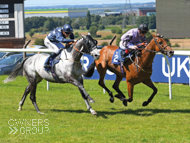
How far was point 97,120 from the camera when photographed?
666cm

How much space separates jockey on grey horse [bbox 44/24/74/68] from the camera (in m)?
7.09

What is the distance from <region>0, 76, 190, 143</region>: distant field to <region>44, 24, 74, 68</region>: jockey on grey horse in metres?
1.24

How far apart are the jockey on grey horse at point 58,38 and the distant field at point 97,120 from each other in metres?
1.24

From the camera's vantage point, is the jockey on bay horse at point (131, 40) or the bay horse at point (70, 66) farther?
the jockey on bay horse at point (131, 40)

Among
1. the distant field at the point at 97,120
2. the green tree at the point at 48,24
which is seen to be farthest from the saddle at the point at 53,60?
the green tree at the point at 48,24

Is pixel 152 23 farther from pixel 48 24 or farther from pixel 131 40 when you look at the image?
pixel 131 40

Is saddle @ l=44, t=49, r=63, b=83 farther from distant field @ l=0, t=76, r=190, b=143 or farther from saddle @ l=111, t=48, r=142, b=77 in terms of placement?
saddle @ l=111, t=48, r=142, b=77

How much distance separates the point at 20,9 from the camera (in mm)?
18828

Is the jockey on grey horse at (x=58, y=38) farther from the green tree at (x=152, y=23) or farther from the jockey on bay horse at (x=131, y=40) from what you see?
the green tree at (x=152, y=23)

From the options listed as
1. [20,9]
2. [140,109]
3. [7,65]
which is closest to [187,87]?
[140,109]

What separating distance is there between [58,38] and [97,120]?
5.81 ft

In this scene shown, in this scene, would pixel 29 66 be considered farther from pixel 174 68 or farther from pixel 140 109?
pixel 174 68

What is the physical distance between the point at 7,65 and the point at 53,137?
9.36 meters

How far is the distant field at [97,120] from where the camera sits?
5.48 meters
